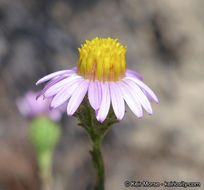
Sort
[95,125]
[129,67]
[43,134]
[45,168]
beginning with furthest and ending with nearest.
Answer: [129,67], [45,168], [43,134], [95,125]

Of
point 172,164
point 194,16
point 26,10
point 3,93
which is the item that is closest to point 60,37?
point 26,10

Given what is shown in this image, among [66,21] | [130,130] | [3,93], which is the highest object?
[66,21]

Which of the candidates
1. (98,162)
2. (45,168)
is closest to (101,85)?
(98,162)

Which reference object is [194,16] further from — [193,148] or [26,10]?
[26,10]

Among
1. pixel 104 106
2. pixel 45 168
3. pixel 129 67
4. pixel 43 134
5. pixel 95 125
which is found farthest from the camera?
pixel 129 67

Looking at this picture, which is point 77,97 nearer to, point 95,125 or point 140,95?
point 95,125

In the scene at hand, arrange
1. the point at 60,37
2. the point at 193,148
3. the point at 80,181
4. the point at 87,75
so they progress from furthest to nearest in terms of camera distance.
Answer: the point at 60,37, the point at 193,148, the point at 80,181, the point at 87,75
